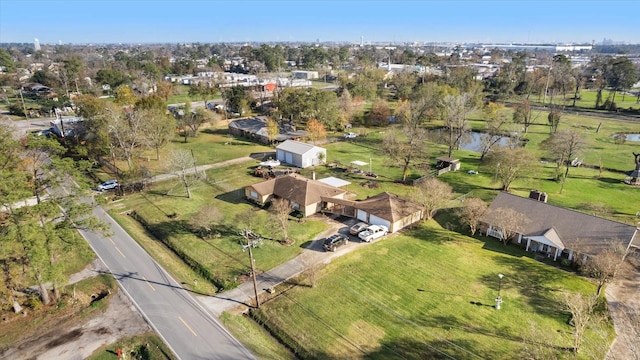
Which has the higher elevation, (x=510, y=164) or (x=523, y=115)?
(x=523, y=115)

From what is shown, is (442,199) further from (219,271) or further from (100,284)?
(100,284)

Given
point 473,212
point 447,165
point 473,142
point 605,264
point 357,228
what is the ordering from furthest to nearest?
point 473,142 < point 447,165 < point 357,228 < point 473,212 < point 605,264

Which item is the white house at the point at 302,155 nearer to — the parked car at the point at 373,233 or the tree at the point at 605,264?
the parked car at the point at 373,233

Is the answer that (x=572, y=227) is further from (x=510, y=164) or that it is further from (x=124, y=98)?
(x=124, y=98)

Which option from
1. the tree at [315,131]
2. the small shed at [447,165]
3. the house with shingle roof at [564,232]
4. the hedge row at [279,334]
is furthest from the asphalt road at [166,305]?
the small shed at [447,165]

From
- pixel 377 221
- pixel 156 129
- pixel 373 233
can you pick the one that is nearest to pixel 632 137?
pixel 377 221

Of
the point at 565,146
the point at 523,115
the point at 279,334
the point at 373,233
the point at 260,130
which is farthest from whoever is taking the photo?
the point at 523,115

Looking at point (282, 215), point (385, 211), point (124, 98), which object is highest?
point (124, 98)
